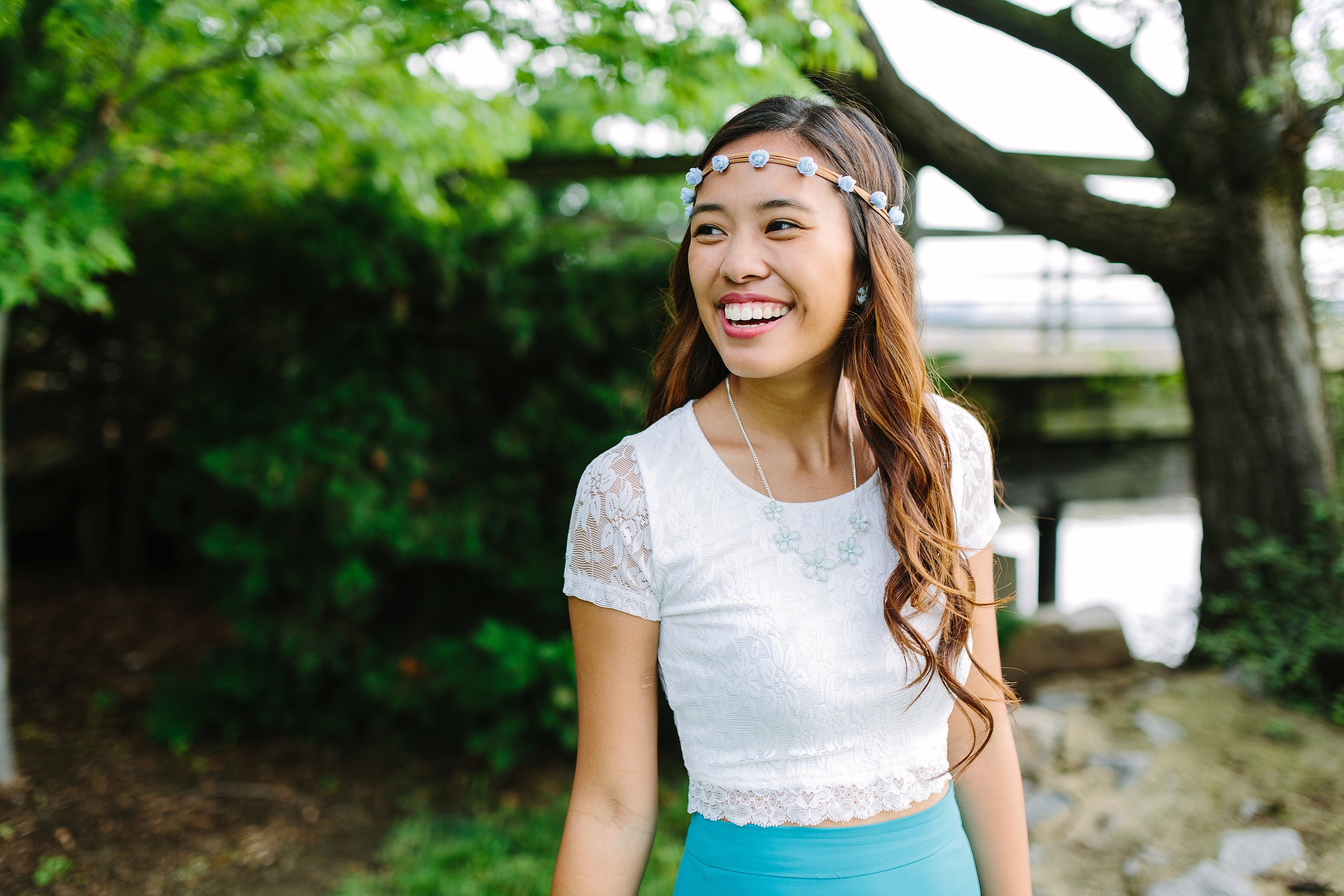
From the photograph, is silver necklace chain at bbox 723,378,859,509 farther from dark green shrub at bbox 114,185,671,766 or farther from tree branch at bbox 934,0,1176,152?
tree branch at bbox 934,0,1176,152

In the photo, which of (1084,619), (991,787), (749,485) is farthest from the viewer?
(1084,619)

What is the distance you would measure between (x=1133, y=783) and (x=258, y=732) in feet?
13.3

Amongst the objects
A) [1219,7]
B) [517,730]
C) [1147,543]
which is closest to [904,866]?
[517,730]

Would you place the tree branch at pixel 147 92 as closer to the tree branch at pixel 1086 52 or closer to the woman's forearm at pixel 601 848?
the woman's forearm at pixel 601 848

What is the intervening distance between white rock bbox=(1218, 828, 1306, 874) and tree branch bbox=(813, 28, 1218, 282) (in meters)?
2.41

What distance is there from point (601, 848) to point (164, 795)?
324cm

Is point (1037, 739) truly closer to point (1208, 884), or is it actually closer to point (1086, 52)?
point (1208, 884)

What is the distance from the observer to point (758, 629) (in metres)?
1.31

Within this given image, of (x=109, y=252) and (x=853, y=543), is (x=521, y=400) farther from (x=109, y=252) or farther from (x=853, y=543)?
(x=853, y=543)

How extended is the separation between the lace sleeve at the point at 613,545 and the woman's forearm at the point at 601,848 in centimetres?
31

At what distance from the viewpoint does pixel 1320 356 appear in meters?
3.90

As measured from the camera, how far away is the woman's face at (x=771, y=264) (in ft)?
4.36

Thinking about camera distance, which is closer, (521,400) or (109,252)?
(109,252)

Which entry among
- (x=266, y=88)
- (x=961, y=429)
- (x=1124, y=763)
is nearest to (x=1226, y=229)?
(x=1124, y=763)
